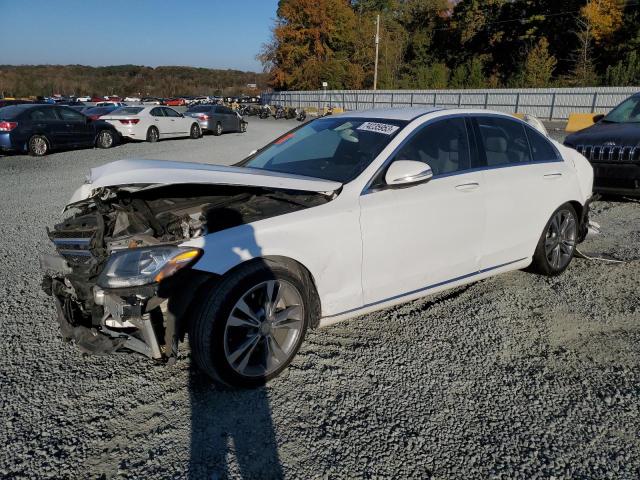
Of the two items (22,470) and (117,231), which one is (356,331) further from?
(22,470)

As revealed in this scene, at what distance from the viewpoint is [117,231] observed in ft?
10.5

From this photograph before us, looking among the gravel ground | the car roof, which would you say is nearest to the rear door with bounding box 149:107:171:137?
the gravel ground

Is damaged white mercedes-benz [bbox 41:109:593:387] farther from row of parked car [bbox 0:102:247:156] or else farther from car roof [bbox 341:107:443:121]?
row of parked car [bbox 0:102:247:156]

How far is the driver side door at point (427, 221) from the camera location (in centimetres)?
336

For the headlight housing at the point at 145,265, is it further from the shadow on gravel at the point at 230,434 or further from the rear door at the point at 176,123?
the rear door at the point at 176,123

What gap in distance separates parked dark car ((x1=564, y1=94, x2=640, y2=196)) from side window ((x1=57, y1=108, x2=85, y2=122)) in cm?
1432

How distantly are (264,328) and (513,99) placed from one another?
1440 inches

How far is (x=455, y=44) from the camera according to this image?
61.8 metres

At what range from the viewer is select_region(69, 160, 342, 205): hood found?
303cm

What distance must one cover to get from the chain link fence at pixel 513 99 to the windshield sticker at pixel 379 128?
21060 mm

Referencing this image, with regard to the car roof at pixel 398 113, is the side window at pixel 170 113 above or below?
below

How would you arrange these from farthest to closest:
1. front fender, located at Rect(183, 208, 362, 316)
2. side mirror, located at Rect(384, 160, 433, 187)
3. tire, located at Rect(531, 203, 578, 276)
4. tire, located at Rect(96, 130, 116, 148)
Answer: tire, located at Rect(96, 130, 116, 148) → tire, located at Rect(531, 203, 578, 276) → side mirror, located at Rect(384, 160, 433, 187) → front fender, located at Rect(183, 208, 362, 316)

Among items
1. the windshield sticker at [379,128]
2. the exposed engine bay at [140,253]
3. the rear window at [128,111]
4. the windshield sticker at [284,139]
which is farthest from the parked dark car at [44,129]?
the windshield sticker at [379,128]

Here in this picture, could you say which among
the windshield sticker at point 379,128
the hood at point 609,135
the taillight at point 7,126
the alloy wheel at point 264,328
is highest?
the windshield sticker at point 379,128
